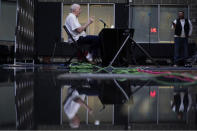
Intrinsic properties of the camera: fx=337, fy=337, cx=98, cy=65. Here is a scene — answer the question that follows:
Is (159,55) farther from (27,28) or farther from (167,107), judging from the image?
(167,107)

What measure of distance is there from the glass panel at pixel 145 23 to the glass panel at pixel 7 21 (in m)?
3.42

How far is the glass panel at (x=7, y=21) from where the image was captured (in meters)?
8.53

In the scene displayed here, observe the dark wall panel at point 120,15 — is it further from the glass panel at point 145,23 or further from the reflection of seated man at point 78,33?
the reflection of seated man at point 78,33

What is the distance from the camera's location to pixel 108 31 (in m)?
4.58

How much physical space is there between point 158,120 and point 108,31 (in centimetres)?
379

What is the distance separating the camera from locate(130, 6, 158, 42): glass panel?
32.5ft

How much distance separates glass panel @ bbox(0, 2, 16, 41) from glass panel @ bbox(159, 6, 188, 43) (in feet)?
13.9

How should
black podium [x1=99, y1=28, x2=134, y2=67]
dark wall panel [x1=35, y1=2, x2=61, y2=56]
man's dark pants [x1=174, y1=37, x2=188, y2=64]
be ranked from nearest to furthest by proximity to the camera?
black podium [x1=99, y1=28, x2=134, y2=67]
man's dark pants [x1=174, y1=37, x2=188, y2=64]
dark wall panel [x1=35, y1=2, x2=61, y2=56]

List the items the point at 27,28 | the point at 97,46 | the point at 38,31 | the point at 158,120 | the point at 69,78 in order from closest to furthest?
the point at 158,120
the point at 69,78
the point at 97,46
the point at 27,28
the point at 38,31

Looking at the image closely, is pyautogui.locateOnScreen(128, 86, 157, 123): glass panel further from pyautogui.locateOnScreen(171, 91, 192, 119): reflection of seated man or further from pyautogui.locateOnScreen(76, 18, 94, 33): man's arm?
pyautogui.locateOnScreen(76, 18, 94, 33): man's arm

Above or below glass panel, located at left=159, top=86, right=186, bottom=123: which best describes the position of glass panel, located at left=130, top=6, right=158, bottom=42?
above

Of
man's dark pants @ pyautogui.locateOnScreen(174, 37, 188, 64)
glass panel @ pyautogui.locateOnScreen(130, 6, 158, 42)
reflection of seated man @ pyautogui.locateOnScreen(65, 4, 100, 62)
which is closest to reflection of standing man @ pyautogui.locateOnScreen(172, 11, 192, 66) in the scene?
man's dark pants @ pyautogui.locateOnScreen(174, 37, 188, 64)

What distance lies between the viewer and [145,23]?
9.91 meters

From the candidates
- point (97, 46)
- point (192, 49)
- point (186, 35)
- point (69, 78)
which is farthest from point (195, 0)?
point (69, 78)
